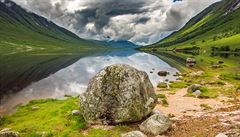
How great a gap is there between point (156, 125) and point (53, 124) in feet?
37.8

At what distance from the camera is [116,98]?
3284cm

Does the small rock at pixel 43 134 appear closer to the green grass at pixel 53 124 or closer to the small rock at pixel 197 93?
the green grass at pixel 53 124

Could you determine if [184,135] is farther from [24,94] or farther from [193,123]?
[24,94]

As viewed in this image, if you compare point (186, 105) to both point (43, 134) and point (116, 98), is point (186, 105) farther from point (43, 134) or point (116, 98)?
point (43, 134)

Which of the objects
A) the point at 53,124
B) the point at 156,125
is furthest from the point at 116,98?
the point at 53,124

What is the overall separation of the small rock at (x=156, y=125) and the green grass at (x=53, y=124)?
6.84ft

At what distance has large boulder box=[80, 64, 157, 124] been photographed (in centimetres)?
3253

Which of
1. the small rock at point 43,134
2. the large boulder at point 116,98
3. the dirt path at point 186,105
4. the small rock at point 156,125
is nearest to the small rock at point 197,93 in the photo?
the dirt path at point 186,105

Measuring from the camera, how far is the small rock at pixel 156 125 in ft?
95.5

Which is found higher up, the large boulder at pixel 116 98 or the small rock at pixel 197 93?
the large boulder at pixel 116 98

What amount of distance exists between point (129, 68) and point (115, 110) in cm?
488

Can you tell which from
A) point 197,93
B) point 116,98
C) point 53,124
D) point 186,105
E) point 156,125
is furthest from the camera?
point 197,93

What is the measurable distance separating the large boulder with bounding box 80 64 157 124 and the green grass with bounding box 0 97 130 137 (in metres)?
1.35

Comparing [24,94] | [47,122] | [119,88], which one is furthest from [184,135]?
[24,94]
